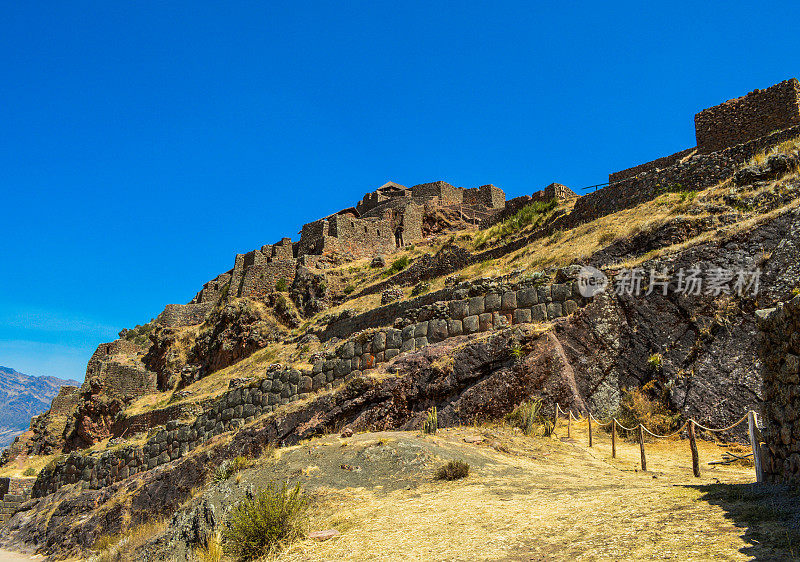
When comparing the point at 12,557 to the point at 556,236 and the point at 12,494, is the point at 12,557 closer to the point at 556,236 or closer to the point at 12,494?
the point at 12,494

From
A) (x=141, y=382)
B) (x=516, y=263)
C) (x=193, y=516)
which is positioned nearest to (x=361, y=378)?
(x=193, y=516)

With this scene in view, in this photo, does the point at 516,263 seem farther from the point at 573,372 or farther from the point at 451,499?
the point at 451,499

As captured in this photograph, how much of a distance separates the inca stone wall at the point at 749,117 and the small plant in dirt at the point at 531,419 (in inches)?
555

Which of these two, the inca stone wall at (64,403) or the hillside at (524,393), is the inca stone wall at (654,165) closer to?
the hillside at (524,393)

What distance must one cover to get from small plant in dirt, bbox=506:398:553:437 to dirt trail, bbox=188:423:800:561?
415 millimetres

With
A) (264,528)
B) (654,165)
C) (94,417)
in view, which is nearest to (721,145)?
(654,165)

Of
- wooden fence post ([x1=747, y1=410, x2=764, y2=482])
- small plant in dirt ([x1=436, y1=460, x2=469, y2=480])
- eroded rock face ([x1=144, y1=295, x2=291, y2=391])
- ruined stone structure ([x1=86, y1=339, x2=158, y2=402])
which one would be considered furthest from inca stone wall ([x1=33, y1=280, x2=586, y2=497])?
ruined stone structure ([x1=86, y1=339, x2=158, y2=402])

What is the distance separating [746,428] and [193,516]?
9337 mm

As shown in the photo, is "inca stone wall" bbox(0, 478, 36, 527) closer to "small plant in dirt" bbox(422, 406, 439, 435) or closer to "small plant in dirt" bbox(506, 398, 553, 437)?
"small plant in dirt" bbox(422, 406, 439, 435)

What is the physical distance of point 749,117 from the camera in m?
20.3

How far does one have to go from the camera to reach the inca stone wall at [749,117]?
19328mm

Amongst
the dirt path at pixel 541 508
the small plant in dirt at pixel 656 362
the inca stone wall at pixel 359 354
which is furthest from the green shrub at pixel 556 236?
the dirt path at pixel 541 508

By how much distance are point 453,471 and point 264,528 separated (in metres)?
2.96

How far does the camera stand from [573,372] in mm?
12742
